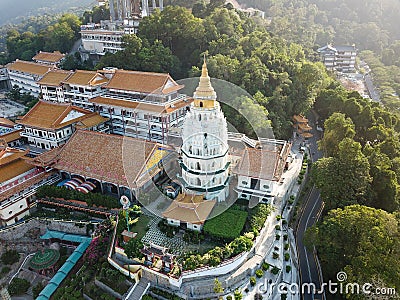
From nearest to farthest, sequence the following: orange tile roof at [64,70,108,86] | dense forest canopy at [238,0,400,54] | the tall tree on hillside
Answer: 1. the tall tree on hillside
2. orange tile roof at [64,70,108,86]
3. dense forest canopy at [238,0,400,54]

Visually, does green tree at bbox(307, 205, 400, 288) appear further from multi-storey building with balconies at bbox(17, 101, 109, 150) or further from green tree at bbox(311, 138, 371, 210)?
multi-storey building with balconies at bbox(17, 101, 109, 150)

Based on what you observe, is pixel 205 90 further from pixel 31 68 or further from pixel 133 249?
pixel 31 68

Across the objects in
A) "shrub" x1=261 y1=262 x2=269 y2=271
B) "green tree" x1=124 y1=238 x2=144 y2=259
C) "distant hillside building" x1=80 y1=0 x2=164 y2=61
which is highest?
"distant hillside building" x1=80 y1=0 x2=164 y2=61

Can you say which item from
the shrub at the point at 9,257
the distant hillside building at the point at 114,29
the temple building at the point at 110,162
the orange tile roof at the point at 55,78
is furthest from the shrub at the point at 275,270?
the distant hillside building at the point at 114,29

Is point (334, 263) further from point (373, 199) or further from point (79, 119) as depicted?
point (79, 119)

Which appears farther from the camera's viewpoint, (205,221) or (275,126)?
(275,126)

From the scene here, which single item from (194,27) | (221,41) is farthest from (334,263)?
(194,27)

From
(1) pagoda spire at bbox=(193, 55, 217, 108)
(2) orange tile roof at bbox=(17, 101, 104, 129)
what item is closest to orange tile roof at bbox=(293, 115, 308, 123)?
(1) pagoda spire at bbox=(193, 55, 217, 108)
